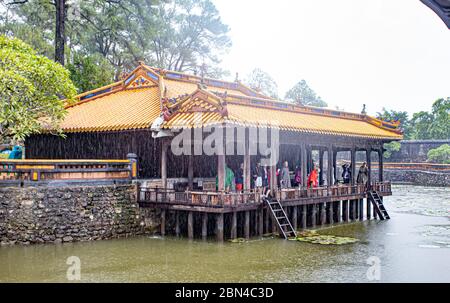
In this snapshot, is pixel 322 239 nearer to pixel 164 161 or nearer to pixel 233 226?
pixel 233 226

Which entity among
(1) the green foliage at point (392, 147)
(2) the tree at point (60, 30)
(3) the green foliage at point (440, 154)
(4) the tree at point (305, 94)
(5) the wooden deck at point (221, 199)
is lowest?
(5) the wooden deck at point (221, 199)

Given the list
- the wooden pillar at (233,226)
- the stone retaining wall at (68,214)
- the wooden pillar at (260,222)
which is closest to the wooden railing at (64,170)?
the stone retaining wall at (68,214)

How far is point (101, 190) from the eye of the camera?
1800 cm

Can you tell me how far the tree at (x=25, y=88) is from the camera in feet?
55.7

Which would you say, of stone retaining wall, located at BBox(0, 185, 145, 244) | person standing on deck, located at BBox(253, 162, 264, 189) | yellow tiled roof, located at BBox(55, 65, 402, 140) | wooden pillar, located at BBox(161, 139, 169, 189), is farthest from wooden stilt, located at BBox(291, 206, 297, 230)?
stone retaining wall, located at BBox(0, 185, 145, 244)

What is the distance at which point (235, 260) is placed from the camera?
48.4ft

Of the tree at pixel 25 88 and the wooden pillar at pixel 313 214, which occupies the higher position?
the tree at pixel 25 88

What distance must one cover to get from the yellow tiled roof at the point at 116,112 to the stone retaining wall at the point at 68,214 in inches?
94.6

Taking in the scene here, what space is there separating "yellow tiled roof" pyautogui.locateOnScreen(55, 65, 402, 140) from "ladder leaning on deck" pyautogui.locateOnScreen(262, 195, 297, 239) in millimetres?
2476

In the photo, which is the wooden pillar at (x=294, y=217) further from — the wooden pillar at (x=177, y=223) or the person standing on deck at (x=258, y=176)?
the wooden pillar at (x=177, y=223)

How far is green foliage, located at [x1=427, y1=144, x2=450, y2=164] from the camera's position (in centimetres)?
4999

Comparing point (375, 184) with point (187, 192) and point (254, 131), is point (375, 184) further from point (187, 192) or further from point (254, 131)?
point (187, 192)

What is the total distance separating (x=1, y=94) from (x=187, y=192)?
6.42 metres
